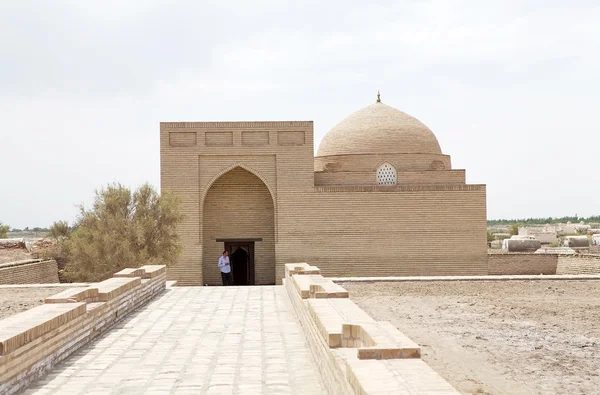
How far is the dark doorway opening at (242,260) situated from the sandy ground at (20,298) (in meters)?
10.3

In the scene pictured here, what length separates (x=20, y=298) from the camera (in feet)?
37.0

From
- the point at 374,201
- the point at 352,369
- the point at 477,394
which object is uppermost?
the point at 374,201

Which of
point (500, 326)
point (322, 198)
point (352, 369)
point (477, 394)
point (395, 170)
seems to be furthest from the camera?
point (395, 170)

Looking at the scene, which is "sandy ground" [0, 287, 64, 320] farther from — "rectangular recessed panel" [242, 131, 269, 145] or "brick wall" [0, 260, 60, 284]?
"rectangular recessed panel" [242, 131, 269, 145]

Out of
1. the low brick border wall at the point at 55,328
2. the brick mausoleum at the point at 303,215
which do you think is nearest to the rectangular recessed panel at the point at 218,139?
the brick mausoleum at the point at 303,215

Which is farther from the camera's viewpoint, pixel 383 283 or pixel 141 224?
pixel 141 224

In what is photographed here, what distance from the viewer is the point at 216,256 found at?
2220 centimetres

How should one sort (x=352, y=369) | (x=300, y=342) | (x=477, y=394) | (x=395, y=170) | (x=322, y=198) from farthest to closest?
(x=395, y=170) → (x=322, y=198) → (x=300, y=342) → (x=477, y=394) → (x=352, y=369)

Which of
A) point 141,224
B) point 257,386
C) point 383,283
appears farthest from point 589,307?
point 141,224

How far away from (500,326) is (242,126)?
14.5 m

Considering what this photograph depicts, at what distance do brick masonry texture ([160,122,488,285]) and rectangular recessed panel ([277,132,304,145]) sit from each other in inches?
1.2

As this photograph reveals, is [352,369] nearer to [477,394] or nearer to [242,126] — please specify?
[477,394]

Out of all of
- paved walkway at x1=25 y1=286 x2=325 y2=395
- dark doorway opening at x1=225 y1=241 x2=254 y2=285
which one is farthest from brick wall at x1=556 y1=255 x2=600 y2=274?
paved walkway at x1=25 y1=286 x2=325 y2=395

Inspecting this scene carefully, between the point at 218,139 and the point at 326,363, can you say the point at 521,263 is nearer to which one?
the point at 218,139
